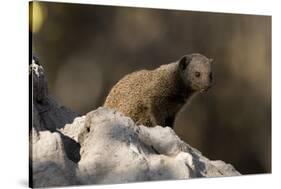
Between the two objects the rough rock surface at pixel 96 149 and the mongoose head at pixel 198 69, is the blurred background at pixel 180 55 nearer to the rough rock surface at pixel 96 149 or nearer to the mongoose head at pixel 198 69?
the mongoose head at pixel 198 69

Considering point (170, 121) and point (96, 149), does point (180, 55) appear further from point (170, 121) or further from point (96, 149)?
point (96, 149)

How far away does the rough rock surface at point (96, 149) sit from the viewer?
7188mm

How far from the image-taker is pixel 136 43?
7961mm

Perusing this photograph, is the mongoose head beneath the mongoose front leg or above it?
above

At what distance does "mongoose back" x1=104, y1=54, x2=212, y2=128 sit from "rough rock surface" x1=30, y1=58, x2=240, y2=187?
0.36 meters

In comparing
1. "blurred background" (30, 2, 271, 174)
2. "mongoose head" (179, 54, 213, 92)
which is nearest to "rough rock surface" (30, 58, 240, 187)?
"blurred background" (30, 2, 271, 174)

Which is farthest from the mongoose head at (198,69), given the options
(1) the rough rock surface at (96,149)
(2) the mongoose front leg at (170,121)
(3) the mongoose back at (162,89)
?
(1) the rough rock surface at (96,149)

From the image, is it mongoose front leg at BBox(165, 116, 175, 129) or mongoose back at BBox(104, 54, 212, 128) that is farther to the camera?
mongoose front leg at BBox(165, 116, 175, 129)

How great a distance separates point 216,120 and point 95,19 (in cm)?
198

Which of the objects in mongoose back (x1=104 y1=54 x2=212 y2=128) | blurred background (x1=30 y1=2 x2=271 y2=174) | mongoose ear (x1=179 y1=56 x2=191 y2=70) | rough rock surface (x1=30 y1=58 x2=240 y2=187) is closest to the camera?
rough rock surface (x1=30 y1=58 x2=240 y2=187)

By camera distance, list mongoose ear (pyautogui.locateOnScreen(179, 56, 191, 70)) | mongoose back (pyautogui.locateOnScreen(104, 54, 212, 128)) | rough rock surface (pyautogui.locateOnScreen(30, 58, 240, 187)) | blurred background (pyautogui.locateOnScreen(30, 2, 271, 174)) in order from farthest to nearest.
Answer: mongoose ear (pyautogui.locateOnScreen(179, 56, 191, 70)) < mongoose back (pyautogui.locateOnScreen(104, 54, 212, 128)) < blurred background (pyautogui.locateOnScreen(30, 2, 271, 174)) < rough rock surface (pyautogui.locateOnScreen(30, 58, 240, 187))

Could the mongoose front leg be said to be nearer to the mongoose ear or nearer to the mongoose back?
the mongoose back

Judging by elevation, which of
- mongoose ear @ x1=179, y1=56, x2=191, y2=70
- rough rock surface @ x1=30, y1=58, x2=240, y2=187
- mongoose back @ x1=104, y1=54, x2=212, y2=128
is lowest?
rough rock surface @ x1=30, y1=58, x2=240, y2=187

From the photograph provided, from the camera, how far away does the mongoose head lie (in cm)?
830
